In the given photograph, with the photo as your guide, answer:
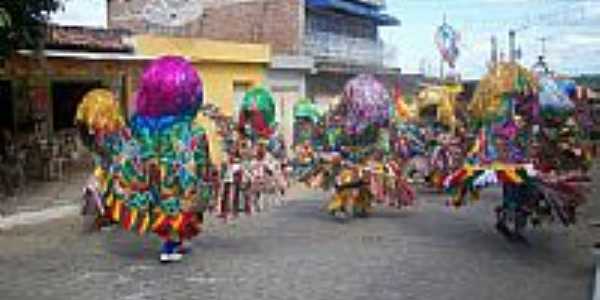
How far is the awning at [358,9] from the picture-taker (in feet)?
101

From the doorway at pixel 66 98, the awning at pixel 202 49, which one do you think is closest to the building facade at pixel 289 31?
the awning at pixel 202 49

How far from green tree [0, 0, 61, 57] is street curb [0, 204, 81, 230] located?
247 centimetres

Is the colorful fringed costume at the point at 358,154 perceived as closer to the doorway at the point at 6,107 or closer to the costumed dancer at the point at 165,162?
the costumed dancer at the point at 165,162

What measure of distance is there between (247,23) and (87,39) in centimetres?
1320

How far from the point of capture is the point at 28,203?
14.4 m

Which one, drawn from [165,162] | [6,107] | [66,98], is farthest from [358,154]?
[66,98]

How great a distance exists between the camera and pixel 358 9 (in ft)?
112

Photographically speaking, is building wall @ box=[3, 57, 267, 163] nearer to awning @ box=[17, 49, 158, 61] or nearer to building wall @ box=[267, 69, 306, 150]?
awning @ box=[17, 49, 158, 61]

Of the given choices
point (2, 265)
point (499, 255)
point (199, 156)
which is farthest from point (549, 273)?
point (2, 265)

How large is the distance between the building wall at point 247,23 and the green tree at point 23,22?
15515 millimetres

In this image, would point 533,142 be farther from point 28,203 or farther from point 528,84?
point 28,203

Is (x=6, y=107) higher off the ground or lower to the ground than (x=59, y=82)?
lower

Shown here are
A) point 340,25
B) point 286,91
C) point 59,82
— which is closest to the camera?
point 59,82

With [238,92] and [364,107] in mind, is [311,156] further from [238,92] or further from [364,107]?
[238,92]
